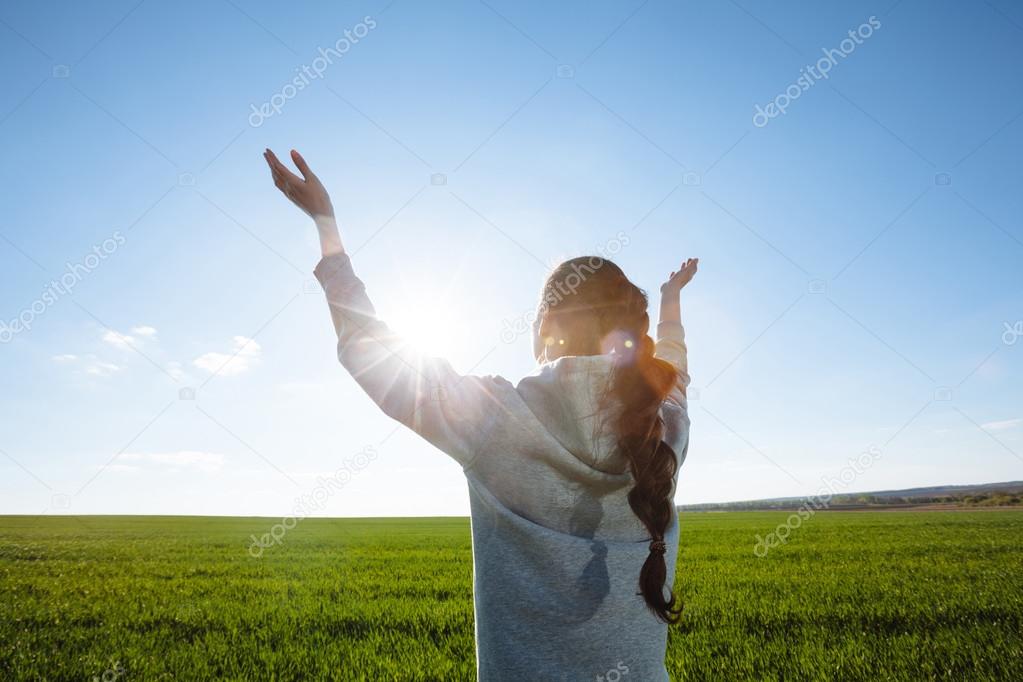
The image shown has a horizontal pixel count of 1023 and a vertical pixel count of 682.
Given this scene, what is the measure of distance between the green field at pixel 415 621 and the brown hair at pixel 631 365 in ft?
14.3

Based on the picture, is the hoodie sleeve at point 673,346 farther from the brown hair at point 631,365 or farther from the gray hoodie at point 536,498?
the gray hoodie at point 536,498

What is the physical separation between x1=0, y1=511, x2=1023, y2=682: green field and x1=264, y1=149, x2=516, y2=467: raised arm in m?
4.51

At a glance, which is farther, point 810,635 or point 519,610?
point 810,635

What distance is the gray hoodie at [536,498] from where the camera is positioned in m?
1.43

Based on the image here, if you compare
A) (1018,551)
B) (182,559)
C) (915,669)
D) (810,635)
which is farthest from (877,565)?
(182,559)

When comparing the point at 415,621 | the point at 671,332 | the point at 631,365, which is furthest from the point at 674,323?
the point at 415,621

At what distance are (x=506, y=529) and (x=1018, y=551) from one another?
67.1 ft

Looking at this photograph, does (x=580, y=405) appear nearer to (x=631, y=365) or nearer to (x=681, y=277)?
(x=631, y=365)

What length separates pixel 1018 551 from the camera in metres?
15.7

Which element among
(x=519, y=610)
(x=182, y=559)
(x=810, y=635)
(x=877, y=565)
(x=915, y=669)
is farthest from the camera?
(x=182, y=559)

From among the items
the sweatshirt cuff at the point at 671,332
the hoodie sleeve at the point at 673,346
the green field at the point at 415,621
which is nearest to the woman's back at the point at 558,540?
the hoodie sleeve at the point at 673,346

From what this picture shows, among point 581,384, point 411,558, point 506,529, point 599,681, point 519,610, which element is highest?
point 581,384

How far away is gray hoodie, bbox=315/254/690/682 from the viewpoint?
143 centimetres

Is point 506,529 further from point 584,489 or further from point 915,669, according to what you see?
point 915,669
